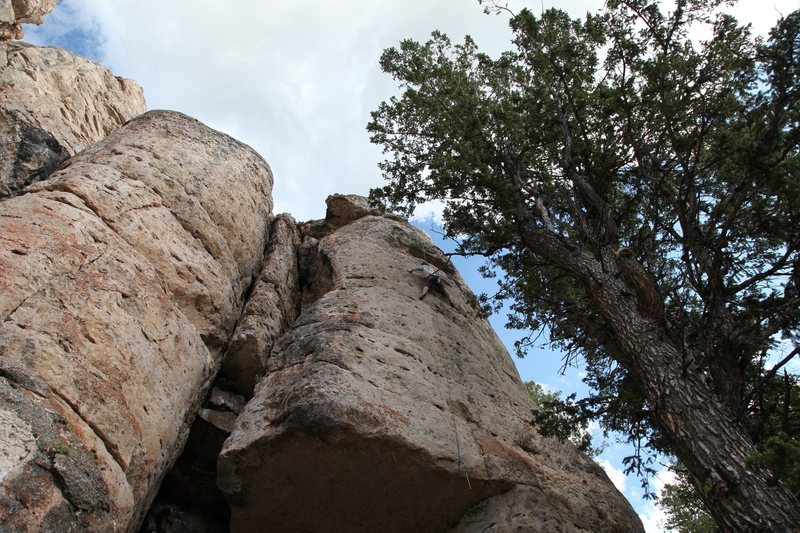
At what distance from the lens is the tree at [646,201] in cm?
714

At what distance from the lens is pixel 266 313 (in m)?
11.8

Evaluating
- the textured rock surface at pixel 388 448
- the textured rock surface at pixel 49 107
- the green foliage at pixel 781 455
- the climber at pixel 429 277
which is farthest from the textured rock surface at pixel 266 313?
the green foliage at pixel 781 455

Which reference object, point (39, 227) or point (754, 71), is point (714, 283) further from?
point (39, 227)

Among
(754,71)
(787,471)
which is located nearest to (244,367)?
(787,471)

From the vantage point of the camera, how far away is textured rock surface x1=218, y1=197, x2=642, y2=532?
7891mm

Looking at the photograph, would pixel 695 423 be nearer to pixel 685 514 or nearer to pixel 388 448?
pixel 388 448

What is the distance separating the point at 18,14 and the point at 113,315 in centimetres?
1541

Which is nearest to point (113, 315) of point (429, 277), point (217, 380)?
point (217, 380)

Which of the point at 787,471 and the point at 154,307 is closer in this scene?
the point at 787,471

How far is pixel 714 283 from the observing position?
743cm

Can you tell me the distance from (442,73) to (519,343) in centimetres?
705

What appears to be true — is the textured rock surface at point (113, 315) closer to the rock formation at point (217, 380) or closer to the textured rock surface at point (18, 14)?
the rock formation at point (217, 380)

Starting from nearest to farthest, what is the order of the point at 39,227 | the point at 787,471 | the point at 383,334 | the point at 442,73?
1. the point at 787,471
2. the point at 39,227
3. the point at 383,334
4. the point at 442,73

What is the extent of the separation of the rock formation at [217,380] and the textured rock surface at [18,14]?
237 inches
